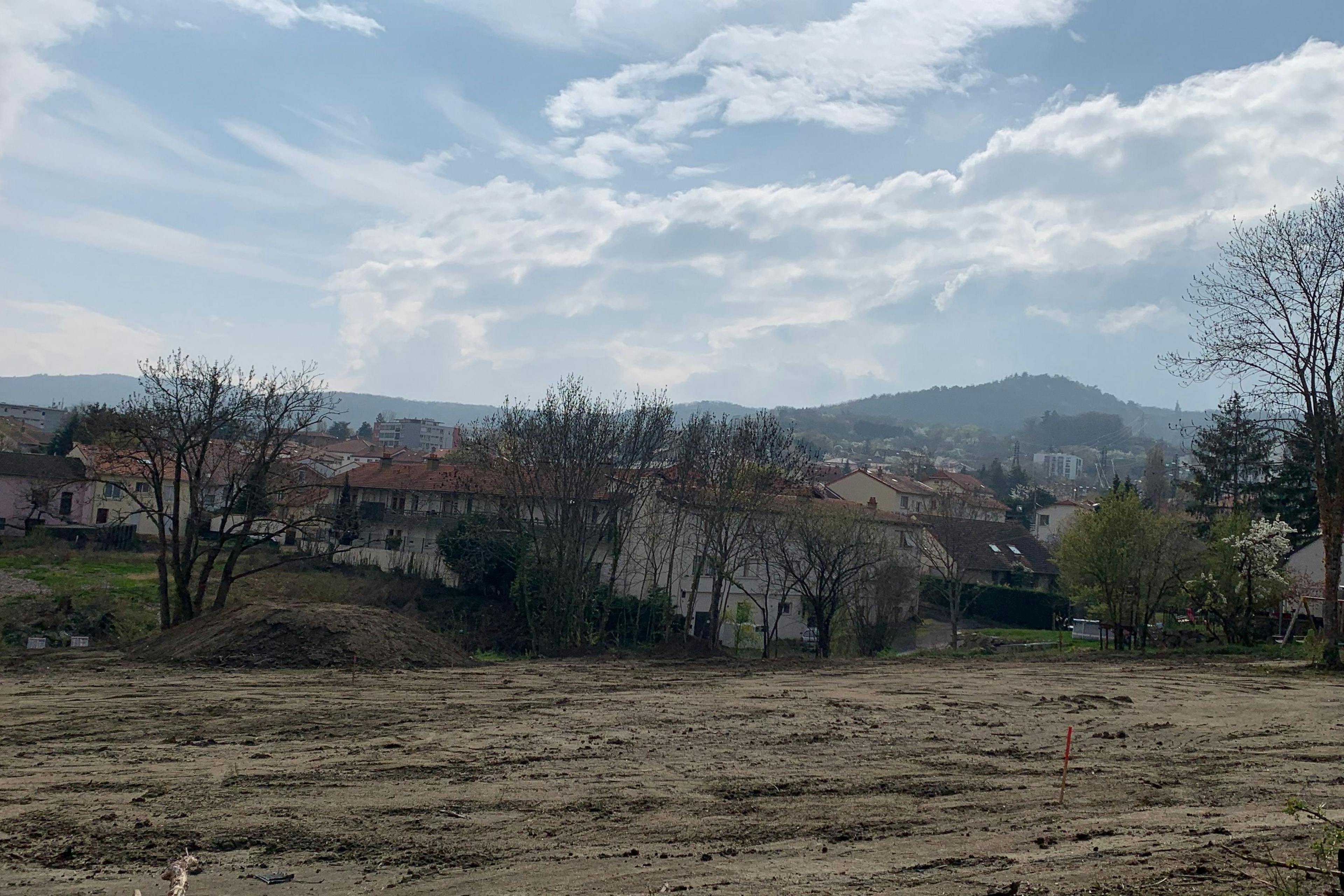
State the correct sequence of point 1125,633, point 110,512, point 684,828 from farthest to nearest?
point 110,512
point 1125,633
point 684,828

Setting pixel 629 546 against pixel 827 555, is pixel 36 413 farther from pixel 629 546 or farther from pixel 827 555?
pixel 827 555

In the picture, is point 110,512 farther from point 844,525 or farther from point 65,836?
point 65,836

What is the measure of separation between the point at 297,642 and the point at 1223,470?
4728cm

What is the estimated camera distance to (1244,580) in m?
29.0

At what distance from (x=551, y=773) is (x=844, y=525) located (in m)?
24.1

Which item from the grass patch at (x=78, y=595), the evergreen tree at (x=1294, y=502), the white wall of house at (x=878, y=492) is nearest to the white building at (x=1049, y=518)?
the white wall of house at (x=878, y=492)

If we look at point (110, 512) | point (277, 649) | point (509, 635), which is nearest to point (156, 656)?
point (277, 649)

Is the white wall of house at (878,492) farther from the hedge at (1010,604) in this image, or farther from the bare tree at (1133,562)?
the bare tree at (1133,562)

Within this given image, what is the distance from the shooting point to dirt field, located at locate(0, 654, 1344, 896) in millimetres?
8188

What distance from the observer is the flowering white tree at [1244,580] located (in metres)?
28.2

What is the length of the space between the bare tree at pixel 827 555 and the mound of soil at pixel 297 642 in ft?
46.8

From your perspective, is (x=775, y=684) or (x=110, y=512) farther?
(x=110, y=512)

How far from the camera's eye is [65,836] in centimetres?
923

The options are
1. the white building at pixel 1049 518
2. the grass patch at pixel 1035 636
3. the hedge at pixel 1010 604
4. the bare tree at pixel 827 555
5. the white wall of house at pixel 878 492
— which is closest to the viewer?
the bare tree at pixel 827 555
